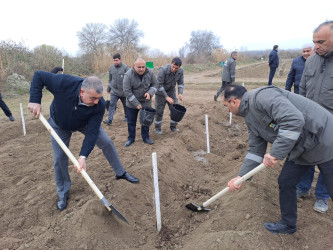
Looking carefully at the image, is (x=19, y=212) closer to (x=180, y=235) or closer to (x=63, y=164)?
(x=63, y=164)

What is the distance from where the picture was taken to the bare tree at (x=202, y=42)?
47.0 m

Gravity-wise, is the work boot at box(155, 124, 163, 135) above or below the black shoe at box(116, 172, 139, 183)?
below

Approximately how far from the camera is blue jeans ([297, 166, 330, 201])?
3072 millimetres

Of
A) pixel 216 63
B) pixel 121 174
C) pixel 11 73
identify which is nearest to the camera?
pixel 121 174

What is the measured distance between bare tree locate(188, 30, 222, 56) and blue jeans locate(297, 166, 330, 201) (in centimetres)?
4589

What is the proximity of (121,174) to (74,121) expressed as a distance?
3.80ft

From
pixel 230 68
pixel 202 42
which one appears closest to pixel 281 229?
pixel 230 68

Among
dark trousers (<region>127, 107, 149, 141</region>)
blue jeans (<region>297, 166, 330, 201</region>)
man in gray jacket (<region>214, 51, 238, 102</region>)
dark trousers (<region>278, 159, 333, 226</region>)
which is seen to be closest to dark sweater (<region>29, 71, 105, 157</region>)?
dark trousers (<region>127, 107, 149, 141</region>)

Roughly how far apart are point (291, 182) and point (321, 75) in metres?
1.37

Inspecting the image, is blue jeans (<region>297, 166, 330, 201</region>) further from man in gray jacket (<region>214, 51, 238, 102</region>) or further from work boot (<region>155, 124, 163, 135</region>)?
man in gray jacket (<region>214, 51, 238, 102</region>)

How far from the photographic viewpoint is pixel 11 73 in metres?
14.0

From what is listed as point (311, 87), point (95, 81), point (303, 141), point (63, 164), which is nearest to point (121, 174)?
point (63, 164)

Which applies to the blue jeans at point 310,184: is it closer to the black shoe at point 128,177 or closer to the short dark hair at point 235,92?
the short dark hair at point 235,92

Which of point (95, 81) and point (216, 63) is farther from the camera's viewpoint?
point (216, 63)
